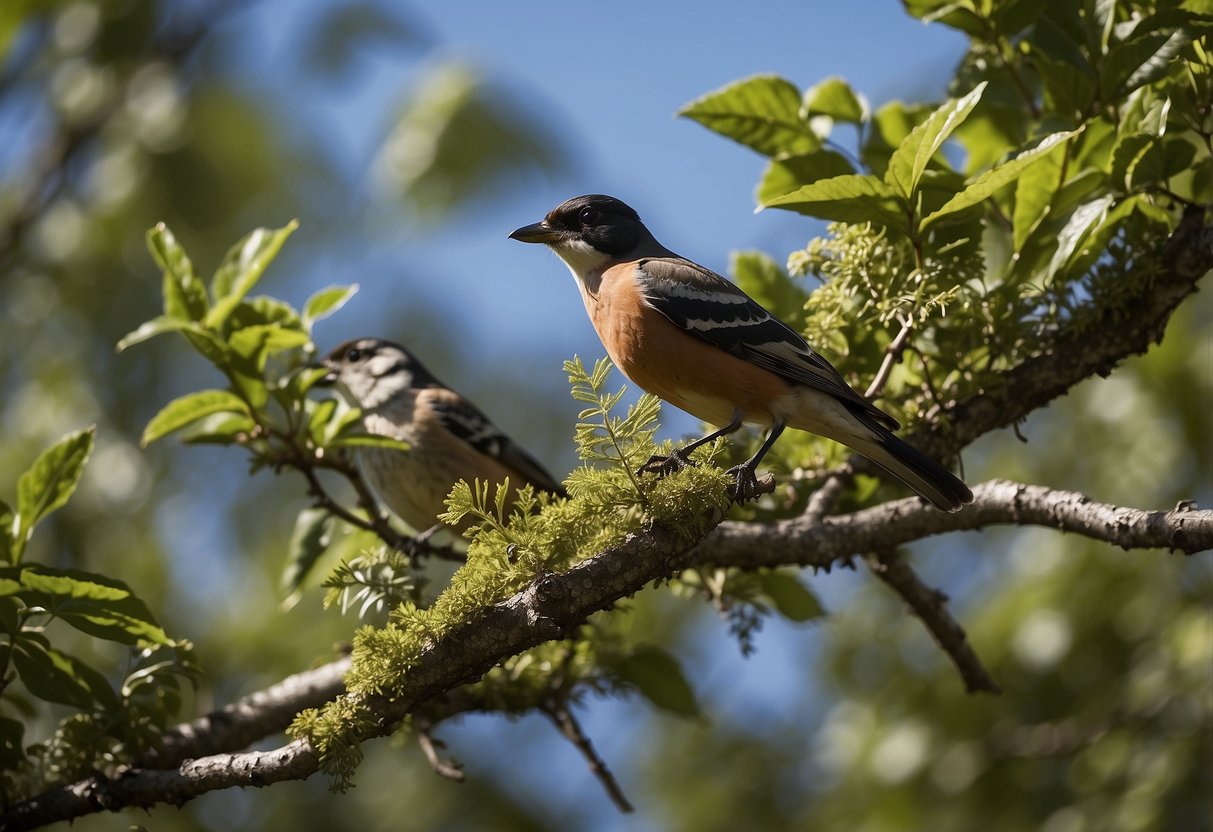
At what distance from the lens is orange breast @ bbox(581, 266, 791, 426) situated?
4.60 m

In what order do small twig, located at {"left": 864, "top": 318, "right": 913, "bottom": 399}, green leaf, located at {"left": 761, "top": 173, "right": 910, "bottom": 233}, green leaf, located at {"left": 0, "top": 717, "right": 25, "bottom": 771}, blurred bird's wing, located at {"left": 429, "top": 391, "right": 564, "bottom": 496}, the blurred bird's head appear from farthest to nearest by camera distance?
the blurred bird's head → blurred bird's wing, located at {"left": 429, "top": 391, "right": 564, "bottom": 496} → small twig, located at {"left": 864, "top": 318, "right": 913, "bottom": 399} → green leaf, located at {"left": 0, "top": 717, "right": 25, "bottom": 771} → green leaf, located at {"left": 761, "top": 173, "right": 910, "bottom": 233}

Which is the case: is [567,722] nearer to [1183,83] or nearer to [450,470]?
[450,470]

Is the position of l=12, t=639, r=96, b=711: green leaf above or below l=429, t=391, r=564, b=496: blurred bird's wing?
below

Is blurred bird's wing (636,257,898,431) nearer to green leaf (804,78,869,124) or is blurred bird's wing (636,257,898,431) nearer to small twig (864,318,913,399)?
small twig (864,318,913,399)

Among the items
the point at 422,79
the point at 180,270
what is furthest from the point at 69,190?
the point at 180,270

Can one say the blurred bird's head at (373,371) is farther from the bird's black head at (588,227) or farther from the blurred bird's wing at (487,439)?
the bird's black head at (588,227)

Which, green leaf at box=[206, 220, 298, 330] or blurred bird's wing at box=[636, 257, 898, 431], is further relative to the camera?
green leaf at box=[206, 220, 298, 330]

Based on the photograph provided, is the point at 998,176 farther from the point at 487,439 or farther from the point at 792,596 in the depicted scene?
the point at 487,439

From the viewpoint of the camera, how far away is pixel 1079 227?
3906mm

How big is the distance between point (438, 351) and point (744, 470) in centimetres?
607

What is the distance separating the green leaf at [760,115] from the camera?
456 centimetres

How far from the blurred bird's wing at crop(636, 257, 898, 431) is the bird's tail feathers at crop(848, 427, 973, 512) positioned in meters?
0.07

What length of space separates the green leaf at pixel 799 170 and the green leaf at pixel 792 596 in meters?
1.61

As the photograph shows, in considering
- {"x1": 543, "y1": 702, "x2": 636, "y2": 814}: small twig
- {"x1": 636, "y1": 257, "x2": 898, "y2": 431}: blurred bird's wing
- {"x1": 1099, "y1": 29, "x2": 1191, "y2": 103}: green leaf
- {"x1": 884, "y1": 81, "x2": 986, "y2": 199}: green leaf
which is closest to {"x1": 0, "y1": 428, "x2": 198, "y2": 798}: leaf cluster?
{"x1": 543, "y1": 702, "x2": 636, "y2": 814}: small twig
